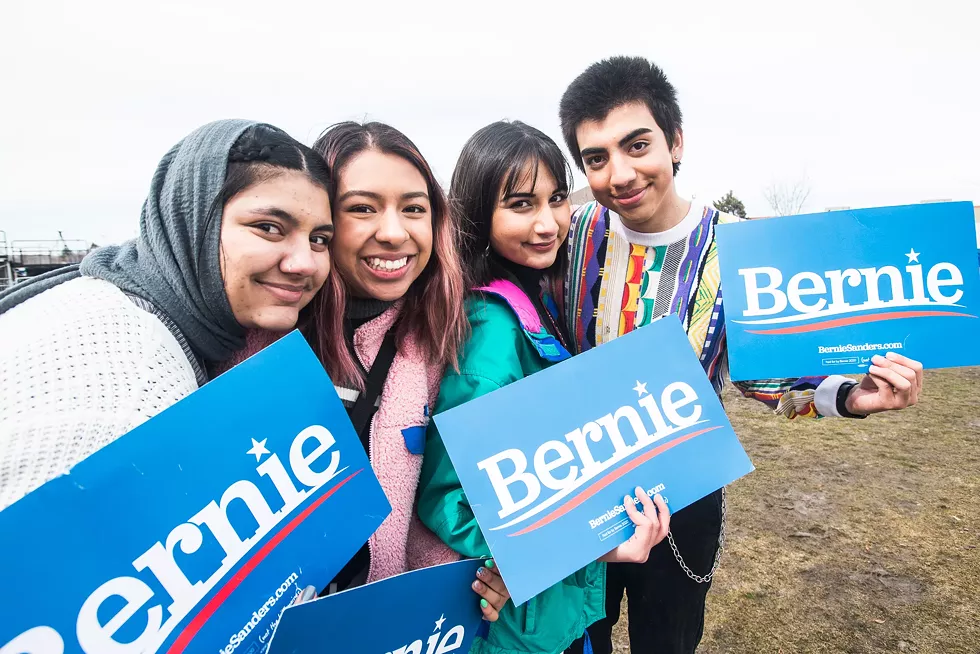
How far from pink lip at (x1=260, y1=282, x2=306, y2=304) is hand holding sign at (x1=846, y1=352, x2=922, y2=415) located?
151cm

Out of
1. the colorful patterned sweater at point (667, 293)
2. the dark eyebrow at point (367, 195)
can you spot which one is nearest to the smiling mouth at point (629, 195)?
the colorful patterned sweater at point (667, 293)

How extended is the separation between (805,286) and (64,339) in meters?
1.72

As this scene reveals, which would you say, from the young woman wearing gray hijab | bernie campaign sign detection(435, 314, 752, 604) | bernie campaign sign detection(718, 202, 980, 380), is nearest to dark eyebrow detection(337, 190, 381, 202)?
the young woman wearing gray hijab

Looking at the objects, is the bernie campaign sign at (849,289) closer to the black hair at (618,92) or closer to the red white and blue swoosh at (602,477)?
the red white and blue swoosh at (602,477)

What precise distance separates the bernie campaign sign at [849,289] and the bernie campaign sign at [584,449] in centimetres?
30

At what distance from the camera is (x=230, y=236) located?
110 cm

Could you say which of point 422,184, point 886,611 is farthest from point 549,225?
point 886,611

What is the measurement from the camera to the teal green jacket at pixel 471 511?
132 cm

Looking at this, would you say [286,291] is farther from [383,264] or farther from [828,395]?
[828,395]

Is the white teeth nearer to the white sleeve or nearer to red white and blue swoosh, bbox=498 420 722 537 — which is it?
red white and blue swoosh, bbox=498 420 722 537

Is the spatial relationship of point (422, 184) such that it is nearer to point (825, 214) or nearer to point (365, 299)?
point (365, 299)

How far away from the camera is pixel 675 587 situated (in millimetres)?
1867

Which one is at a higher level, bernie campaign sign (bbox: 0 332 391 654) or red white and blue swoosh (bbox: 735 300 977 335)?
bernie campaign sign (bbox: 0 332 391 654)

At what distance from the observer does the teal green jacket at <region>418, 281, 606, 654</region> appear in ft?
4.33
